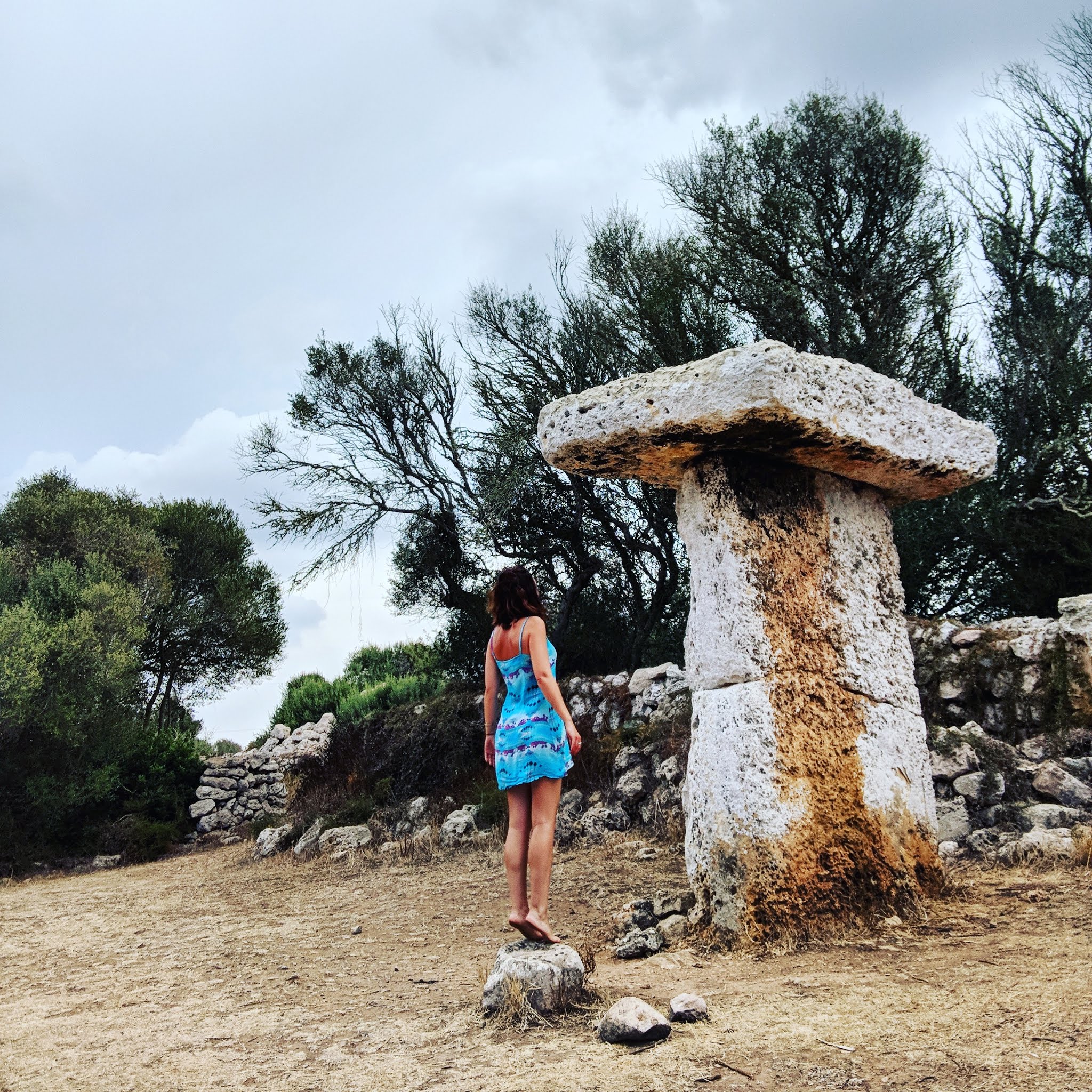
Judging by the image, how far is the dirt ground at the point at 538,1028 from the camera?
3068mm

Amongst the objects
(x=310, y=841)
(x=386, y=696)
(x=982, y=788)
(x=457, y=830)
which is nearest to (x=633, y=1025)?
(x=982, y=788)

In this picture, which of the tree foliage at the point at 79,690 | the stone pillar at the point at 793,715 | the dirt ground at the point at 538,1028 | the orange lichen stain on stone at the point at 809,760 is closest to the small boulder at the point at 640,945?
the dirt ground at the point at 538,1028

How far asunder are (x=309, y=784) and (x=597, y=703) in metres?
4.08

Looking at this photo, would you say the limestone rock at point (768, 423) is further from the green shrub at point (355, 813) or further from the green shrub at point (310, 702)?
the green shrub at point (310, 702)

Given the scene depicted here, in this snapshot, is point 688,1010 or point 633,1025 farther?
point 688,1010

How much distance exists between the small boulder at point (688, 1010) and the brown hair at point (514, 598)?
5.39 ft

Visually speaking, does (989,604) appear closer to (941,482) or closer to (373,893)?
(941,482)

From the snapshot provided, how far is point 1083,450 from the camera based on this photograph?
1133 centimetres

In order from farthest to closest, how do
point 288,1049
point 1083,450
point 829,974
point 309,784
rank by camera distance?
point 309,784 < point 1083,450 < point 829,974 < point 288,1049

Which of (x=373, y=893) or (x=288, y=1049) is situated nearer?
(x=288, y=1049)

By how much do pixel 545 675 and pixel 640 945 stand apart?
150 cm

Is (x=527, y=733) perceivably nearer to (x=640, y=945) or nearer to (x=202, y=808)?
(x=640, y=945)

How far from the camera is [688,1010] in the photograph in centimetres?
346

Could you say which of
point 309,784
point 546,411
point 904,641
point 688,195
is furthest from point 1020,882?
point 688,195
